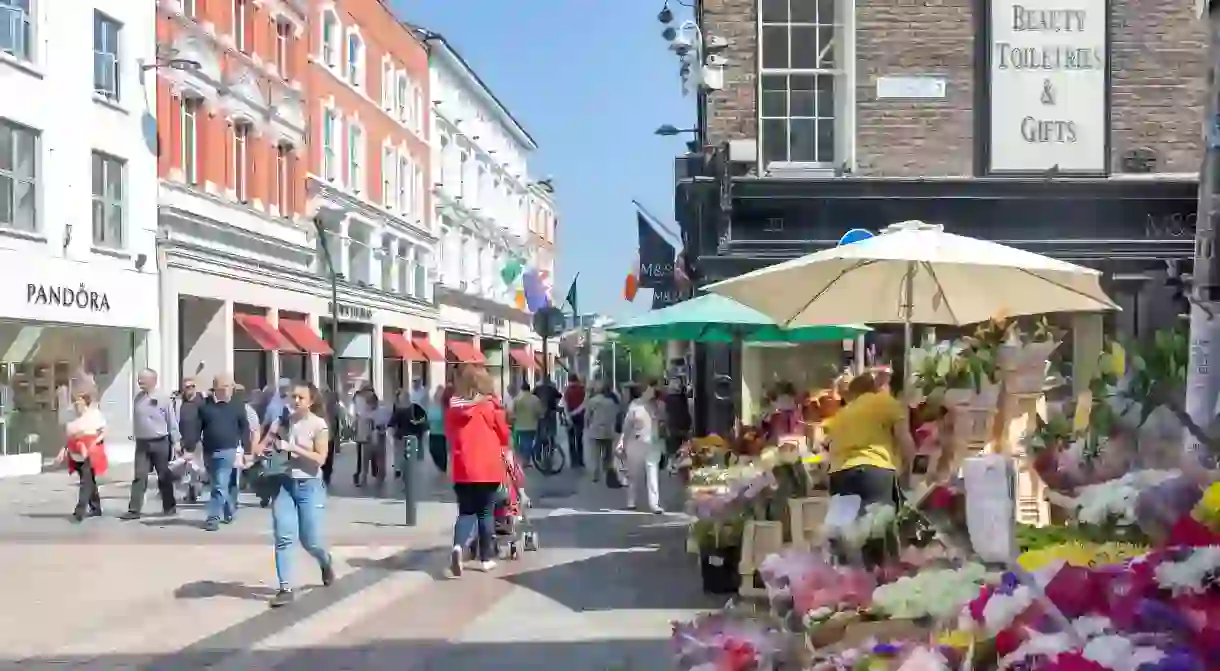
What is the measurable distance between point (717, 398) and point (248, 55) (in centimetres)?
1738

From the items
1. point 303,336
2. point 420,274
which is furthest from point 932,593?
point 420,274

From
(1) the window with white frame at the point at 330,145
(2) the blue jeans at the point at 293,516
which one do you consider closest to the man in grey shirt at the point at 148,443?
(2) the blue jeans at the point at 293,516

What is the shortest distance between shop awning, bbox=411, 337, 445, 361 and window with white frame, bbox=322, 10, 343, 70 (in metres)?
11.8

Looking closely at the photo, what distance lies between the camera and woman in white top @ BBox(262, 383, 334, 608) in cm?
916

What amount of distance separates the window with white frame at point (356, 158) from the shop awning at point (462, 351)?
12055 millimetres

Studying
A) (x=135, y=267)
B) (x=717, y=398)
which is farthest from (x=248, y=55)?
(x=717, y=398)

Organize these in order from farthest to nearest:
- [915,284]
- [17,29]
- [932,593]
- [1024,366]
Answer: [17,29] < [915,284] < [1024,366] < [932,593]

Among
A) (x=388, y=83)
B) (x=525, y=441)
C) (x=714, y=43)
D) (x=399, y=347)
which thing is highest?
(x=388, y=83)

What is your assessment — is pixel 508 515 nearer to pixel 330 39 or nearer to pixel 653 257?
pixel 653 257

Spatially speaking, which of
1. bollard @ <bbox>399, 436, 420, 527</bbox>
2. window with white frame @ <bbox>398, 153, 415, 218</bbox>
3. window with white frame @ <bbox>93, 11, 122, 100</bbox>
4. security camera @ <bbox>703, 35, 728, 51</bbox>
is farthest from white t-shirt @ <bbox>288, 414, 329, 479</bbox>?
window with white frame @ <bbox>398, 153, 415, 218</bbox>

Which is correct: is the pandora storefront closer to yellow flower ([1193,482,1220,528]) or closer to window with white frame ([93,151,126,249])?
window with white frame ([93,151,126,249])

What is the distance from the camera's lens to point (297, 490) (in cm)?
925

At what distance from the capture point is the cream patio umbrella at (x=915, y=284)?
25.4 feet

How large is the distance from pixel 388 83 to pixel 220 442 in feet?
101
